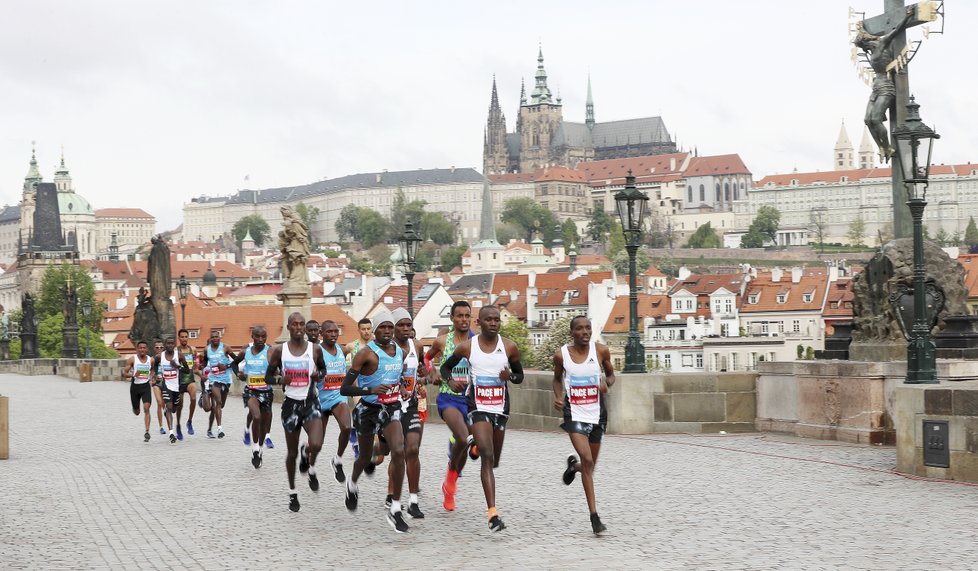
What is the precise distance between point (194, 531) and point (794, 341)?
91.9 m

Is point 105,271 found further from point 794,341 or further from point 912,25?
point 912,25

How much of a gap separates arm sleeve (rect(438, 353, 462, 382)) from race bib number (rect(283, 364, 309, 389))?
150 centimetres

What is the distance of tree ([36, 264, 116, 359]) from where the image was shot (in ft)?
263

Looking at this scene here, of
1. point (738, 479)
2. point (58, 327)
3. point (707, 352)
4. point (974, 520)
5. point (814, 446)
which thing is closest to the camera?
point (974, 520)

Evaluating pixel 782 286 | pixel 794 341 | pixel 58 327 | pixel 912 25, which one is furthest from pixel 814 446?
pixel 782 286

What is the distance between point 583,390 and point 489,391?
65cm

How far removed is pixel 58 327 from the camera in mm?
89000

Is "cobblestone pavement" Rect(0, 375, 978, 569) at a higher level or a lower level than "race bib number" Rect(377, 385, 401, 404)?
lower

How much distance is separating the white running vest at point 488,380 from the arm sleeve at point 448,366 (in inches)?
15.8

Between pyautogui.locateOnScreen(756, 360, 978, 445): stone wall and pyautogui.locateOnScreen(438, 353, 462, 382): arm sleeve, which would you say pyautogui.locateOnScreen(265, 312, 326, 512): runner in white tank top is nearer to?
pyautogui.locateOnScreen(438, 353, 462, 382): arm sleeve

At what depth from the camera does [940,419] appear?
39.7 ft

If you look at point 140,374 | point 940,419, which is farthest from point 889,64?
point 140,374

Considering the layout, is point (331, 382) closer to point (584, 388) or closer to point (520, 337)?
point (584, 388)

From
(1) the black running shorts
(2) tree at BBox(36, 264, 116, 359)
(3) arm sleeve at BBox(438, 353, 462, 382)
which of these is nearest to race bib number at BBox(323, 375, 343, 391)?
(3) arm sleeve at BBox(438, 353, 462, 382)
